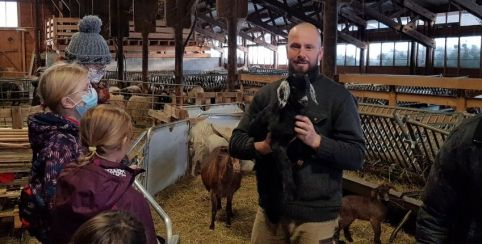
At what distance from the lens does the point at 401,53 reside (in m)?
20.5

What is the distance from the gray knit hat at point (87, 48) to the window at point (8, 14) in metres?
30.4

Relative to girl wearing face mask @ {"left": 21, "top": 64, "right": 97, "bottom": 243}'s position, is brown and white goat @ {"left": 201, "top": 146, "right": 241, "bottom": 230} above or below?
below

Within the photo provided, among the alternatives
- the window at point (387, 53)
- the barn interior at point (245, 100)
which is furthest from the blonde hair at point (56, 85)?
the window at point (387, 53)

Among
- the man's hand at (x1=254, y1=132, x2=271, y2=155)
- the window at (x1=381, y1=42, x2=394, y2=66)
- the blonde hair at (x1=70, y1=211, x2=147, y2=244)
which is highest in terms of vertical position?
the window at (x1=381, y1=42, x2=394, y2=66)

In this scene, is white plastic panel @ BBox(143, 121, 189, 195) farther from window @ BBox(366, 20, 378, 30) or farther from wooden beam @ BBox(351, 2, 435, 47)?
window @ BBox(366, 20, 378, 30)

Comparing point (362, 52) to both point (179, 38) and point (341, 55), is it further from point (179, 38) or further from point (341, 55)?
point (179, 38)

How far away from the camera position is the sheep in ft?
7.07

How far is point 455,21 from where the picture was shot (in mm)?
17750

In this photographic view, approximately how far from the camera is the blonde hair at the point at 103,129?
1.90 meters

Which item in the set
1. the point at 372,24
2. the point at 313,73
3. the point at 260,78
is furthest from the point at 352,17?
the point at 313,73

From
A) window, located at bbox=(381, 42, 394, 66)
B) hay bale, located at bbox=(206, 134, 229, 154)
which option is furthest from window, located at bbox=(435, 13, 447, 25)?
hay bale, located at bbox=(206, 134, 229, 154)

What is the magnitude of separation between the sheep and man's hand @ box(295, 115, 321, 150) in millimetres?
38

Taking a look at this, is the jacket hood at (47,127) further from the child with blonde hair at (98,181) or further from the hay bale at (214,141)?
the hay bale at (214,141)

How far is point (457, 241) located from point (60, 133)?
1594 millimetres
